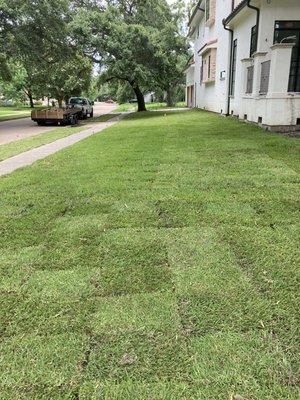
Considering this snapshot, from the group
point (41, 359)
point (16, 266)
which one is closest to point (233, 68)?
point (16, 266)

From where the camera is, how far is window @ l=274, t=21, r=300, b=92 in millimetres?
10766

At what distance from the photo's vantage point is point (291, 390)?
71.8 inches

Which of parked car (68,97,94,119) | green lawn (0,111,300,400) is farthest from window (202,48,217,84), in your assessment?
green lawn (0,111,300,400)

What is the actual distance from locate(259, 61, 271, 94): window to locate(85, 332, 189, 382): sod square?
9.61 meters

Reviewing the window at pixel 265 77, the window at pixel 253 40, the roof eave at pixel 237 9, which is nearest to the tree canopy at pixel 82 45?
the roof eave at pixel 237 9

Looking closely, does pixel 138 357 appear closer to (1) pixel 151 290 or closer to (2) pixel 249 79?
(1) pixel 151 290

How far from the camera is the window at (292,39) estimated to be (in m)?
10.8

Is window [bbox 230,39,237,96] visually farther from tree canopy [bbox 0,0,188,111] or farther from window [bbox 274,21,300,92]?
tree canopy [bbox 0,0,188,111]

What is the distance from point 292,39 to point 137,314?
1111cm

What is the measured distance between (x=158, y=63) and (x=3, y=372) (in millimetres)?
25178

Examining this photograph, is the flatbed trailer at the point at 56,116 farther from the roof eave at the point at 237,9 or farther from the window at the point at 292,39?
the window at the point at 292,39

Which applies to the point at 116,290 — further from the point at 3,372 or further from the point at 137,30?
the point at 137,30

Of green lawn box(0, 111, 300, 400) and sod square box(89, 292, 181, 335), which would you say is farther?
sod square box(89, 292, 181, 335)

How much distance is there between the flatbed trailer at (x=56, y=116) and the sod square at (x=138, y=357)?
1863 cm
